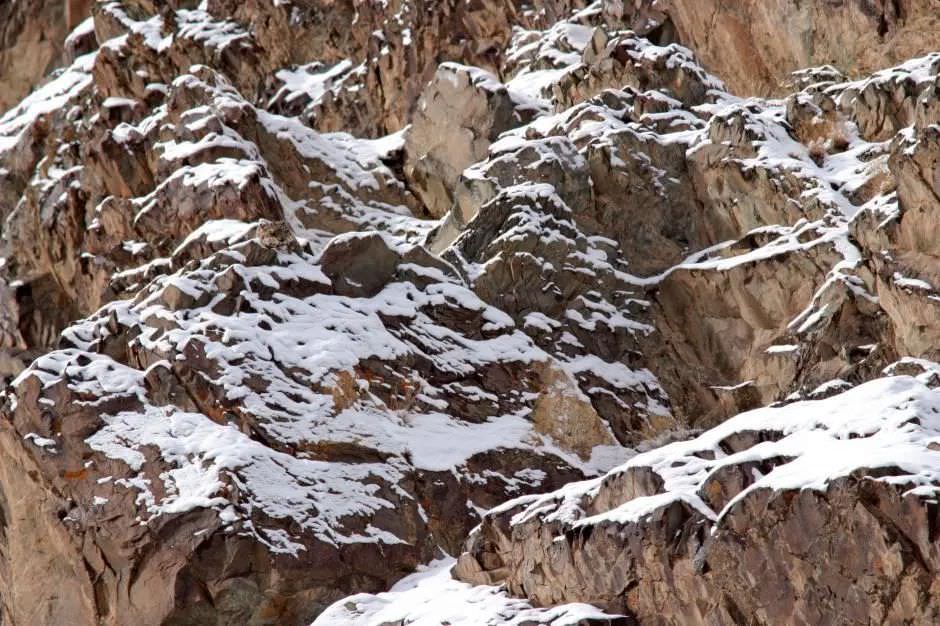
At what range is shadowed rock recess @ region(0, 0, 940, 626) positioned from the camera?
15.3 metres

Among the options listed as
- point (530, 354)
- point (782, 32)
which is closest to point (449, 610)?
point (530, 354)

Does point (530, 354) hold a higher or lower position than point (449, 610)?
lower

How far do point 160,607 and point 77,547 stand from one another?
6.23 feet

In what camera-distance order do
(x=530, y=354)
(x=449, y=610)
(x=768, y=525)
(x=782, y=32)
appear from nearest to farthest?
(x=768, y=525) → (x=449, y=610) → (x=530, y=354) → (x=782, y=32)

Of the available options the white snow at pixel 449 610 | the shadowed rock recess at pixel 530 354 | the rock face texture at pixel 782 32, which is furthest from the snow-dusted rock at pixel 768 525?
the rock face texture at pixel 782 32

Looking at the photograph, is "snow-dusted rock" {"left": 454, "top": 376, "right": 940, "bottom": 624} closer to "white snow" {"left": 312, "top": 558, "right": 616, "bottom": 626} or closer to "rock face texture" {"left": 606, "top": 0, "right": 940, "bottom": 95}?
"white snow" {"left": 312, "top": 558, "right": 616, "bottom": 626}

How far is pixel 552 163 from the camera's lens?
27.1 metres

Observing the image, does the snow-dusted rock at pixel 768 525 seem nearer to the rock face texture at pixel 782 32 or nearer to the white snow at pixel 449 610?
the white snow at pixel 449 610

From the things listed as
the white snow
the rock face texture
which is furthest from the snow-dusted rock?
the rock face texture

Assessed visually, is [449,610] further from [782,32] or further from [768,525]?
[782,32]

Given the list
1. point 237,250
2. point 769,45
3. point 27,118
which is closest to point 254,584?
point 237,250

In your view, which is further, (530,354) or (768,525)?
(530,354)

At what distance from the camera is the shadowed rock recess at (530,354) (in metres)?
15.3

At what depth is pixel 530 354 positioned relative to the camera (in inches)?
970
